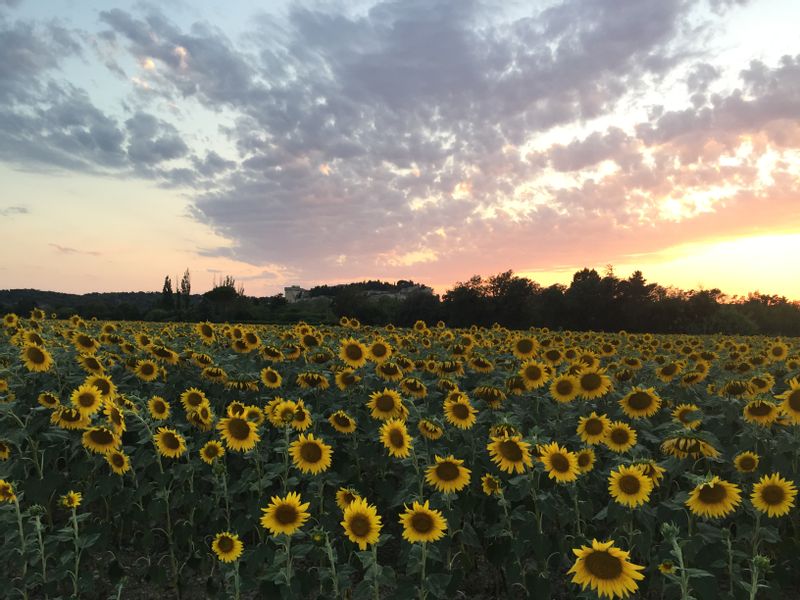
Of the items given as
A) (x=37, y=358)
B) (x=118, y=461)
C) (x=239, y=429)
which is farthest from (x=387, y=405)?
(x=37, y=358)

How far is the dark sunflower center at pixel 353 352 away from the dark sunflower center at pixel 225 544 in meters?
3.71

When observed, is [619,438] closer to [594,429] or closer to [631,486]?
[594,429]

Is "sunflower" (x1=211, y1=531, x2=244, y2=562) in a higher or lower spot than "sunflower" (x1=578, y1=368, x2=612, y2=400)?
lower

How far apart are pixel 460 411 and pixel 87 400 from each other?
402 cm

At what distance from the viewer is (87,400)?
5.77 metres

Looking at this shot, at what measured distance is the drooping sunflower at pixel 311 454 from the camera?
5.05 meters

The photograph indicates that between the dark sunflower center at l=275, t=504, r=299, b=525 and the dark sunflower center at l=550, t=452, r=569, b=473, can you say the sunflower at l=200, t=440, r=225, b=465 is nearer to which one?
the dark sunflower center at l=275, t=504, r=299, b=525

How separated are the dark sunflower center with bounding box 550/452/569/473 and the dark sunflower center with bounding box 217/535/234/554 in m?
2.84

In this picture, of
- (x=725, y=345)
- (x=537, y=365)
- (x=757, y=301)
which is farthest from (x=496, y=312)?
(x=537, y=365)

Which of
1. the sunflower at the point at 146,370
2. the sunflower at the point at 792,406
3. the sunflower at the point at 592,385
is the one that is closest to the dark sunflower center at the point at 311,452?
the sunflower at the point at 146,370

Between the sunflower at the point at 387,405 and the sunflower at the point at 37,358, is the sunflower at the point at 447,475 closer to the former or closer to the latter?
the sunflower at the point at 387,405

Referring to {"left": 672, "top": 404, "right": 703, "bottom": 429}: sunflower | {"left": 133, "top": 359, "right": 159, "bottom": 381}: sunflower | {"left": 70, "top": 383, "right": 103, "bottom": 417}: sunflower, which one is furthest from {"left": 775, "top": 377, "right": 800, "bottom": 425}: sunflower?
{"left": 133, "top": 359, "right": 159, "bottom": 381}: sunflower

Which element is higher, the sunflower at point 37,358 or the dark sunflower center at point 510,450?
the sunflower at point 37,358

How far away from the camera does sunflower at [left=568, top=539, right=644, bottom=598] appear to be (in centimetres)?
348
